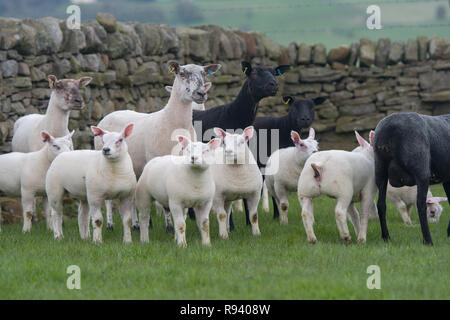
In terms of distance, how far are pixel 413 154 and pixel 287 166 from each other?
2.33 m

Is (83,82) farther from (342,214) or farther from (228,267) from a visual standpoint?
(228,267)

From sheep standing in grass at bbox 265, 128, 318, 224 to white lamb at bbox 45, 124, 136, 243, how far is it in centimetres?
249

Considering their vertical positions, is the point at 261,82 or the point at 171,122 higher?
the point at 261,82

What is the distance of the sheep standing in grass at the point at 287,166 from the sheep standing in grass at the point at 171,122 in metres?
1.27

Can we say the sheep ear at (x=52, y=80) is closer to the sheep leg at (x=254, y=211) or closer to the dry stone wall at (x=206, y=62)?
the dry stone wall at (x=206, y=62)

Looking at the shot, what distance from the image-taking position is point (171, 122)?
33.2 ft

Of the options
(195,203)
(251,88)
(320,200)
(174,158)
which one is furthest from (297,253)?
(320,200)

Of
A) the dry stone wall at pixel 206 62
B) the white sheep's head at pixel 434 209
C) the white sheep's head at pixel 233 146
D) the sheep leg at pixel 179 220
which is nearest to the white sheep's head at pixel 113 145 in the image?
the sheep leg at pixel 179 220

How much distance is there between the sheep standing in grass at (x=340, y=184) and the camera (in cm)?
843

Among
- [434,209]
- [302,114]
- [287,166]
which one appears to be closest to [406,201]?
[434,209]

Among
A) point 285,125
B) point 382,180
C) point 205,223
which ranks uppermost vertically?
point 285,125

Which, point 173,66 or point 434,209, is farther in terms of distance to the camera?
point 434,209

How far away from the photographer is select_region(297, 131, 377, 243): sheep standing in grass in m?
8.43
